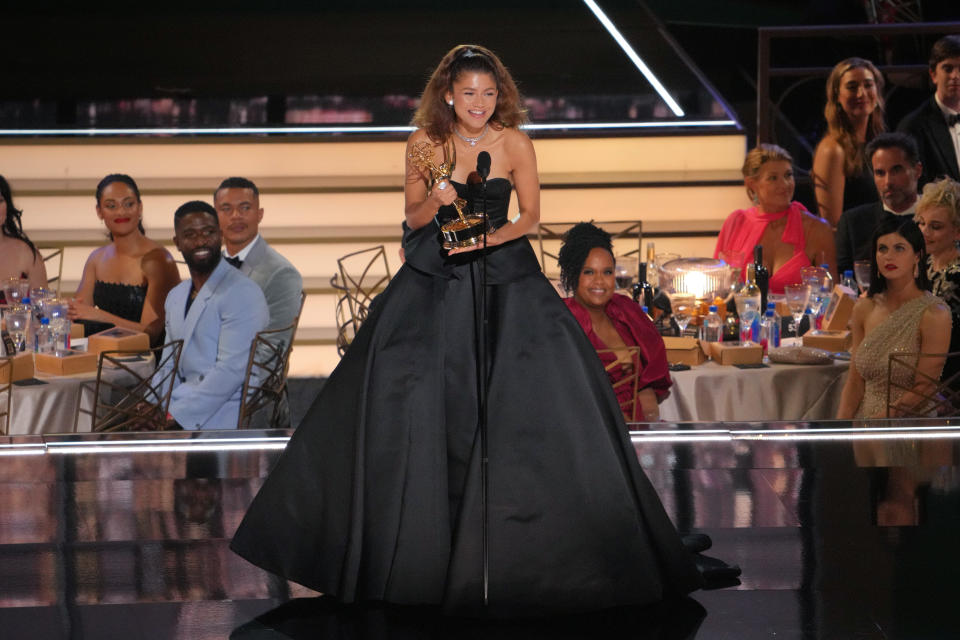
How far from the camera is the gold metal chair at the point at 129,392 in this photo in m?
4.35

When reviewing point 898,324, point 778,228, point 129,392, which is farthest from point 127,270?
point 898,324

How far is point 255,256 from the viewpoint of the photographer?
538 centimetres

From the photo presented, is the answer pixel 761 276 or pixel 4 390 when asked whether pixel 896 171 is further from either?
pixel 4 390

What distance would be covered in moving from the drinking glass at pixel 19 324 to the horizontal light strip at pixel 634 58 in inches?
184

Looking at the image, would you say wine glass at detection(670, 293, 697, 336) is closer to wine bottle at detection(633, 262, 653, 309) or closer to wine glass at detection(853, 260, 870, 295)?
wine bottle at detection(633, 262, 653, 309)

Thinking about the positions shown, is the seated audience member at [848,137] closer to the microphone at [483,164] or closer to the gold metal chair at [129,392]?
the gold metal chair at [129,392]

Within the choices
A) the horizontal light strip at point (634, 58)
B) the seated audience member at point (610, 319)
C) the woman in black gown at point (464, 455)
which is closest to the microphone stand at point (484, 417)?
the woman in black gown at point (464, 455)

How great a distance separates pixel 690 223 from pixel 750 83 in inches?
66.4

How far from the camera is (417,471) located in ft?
7.91

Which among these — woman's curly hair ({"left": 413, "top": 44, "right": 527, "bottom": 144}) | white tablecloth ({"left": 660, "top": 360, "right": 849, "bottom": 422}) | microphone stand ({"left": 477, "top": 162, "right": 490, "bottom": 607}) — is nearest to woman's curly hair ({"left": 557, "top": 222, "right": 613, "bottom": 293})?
white tablecloth ({"left": 660, "top": 360, "right": 849, "bottom": 422})

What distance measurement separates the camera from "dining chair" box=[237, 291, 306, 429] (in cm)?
456

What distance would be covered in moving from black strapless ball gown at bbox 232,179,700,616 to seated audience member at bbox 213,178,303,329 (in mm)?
2798

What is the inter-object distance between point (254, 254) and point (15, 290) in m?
0.97

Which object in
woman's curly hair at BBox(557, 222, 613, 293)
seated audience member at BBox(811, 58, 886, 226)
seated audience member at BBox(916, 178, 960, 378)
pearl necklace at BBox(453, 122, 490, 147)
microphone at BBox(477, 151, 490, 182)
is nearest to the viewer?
microphone at BBox(477, 151, 490, 182)
